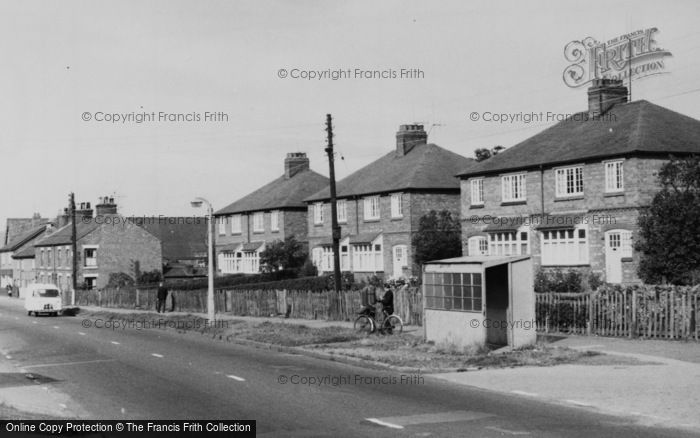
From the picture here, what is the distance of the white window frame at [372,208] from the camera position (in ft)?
194

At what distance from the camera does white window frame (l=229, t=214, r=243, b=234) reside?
3049 inches

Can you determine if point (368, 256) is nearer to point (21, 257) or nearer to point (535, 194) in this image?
point (535, 194)

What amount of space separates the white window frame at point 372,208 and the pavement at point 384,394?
3662cm

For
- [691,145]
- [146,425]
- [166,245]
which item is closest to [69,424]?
[146,425]

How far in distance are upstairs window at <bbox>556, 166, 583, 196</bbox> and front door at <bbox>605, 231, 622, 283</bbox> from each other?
3.00m

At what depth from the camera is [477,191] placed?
166 feet

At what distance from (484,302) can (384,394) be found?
5852 millimetres

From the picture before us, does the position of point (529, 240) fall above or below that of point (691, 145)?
below

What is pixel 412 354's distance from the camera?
21.0m

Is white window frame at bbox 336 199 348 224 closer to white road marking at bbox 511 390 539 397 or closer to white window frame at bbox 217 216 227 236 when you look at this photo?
white window frame at bbox 217 216 227 236

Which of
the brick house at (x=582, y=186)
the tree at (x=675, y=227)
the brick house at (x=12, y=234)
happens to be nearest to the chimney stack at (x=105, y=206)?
the brick house at (x=12, y=234)

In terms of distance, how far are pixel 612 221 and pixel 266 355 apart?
2384 centimetres

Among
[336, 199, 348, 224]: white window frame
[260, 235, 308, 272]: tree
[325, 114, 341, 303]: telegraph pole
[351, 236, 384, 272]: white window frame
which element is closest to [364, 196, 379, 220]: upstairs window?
[351, 236, 384, 272]: white window frame

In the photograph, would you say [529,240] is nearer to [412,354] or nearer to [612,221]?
[612,221]
